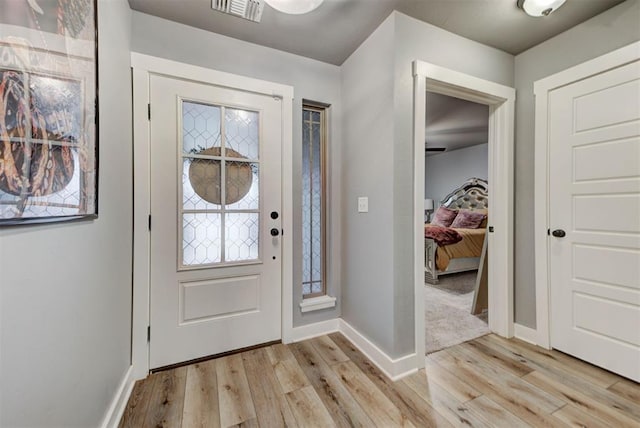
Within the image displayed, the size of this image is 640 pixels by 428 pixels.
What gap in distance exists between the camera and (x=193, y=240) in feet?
6.07

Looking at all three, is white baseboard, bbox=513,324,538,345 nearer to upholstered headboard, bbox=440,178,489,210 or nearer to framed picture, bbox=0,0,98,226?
framed picture, bbox=0,0,98,226

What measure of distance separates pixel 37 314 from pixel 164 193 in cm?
111

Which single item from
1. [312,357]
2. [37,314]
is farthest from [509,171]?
A: [37,314]

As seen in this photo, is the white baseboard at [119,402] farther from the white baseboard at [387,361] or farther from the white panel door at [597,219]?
the white panel door at [597,219]

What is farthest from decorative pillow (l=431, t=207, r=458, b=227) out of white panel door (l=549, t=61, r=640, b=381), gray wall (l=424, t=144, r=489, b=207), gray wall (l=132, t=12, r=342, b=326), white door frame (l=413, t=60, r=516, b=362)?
gray wall (l=132, t=12, r=342, b=326)

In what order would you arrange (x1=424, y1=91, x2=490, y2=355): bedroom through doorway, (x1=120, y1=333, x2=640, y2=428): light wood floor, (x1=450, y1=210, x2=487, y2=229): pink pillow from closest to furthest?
(x1=120, y1=333, x2=640, y2=428): light wood floor
(x1=424, y1=91, x2=490, y2=355): bedroom through doorway
(x1=450, y1=210, x2=487, y2=229): pink pillow

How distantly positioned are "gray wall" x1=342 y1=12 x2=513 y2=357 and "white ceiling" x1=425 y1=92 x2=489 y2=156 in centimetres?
118

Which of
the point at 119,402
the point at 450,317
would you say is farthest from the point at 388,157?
the point at 119,402

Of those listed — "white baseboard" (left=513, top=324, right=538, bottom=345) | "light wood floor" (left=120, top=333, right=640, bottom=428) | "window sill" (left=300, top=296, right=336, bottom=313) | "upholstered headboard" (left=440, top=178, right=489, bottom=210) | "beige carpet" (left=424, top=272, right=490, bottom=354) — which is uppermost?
"upholstered headboard" (left=440, top=178, right=489, bottom=210)

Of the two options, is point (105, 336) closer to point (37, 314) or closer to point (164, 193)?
point (37, 314)

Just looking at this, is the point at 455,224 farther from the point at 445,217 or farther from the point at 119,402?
the point at 119,402

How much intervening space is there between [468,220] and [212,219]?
15.1 feet

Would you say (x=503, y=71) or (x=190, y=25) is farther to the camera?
(x=503, y=71)

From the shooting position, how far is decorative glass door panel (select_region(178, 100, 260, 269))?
6.03 ft
